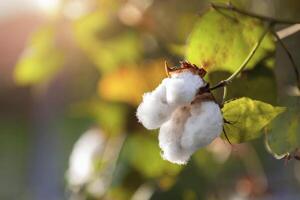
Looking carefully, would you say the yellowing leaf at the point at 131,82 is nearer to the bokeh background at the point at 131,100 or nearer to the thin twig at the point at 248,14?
the bokeh background at the point at 131,100

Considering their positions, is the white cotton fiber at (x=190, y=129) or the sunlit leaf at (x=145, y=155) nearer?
the white cotton fiber at (x=190, y=129)

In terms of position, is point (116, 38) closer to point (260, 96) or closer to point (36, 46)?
point (36, 46)

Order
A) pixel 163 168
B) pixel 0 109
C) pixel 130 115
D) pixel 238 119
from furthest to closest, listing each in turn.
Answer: pixel 0 109, pixel 130 115, pixel 163 168, pixel 238 119

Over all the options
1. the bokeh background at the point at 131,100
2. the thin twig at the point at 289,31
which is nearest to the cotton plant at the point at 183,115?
the thin twig at the point at 289,31

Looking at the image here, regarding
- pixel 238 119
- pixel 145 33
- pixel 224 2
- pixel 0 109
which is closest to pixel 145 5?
pixel 145 33

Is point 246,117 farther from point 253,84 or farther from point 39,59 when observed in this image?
point 39,59

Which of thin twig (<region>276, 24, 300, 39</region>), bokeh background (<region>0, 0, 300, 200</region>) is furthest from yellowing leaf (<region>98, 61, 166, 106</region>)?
thin twig (<region>276, 24, 300, 39</region>)

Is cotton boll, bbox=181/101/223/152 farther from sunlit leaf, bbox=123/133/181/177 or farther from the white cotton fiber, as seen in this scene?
sunlit leaf, bbox=123/133/181/177
